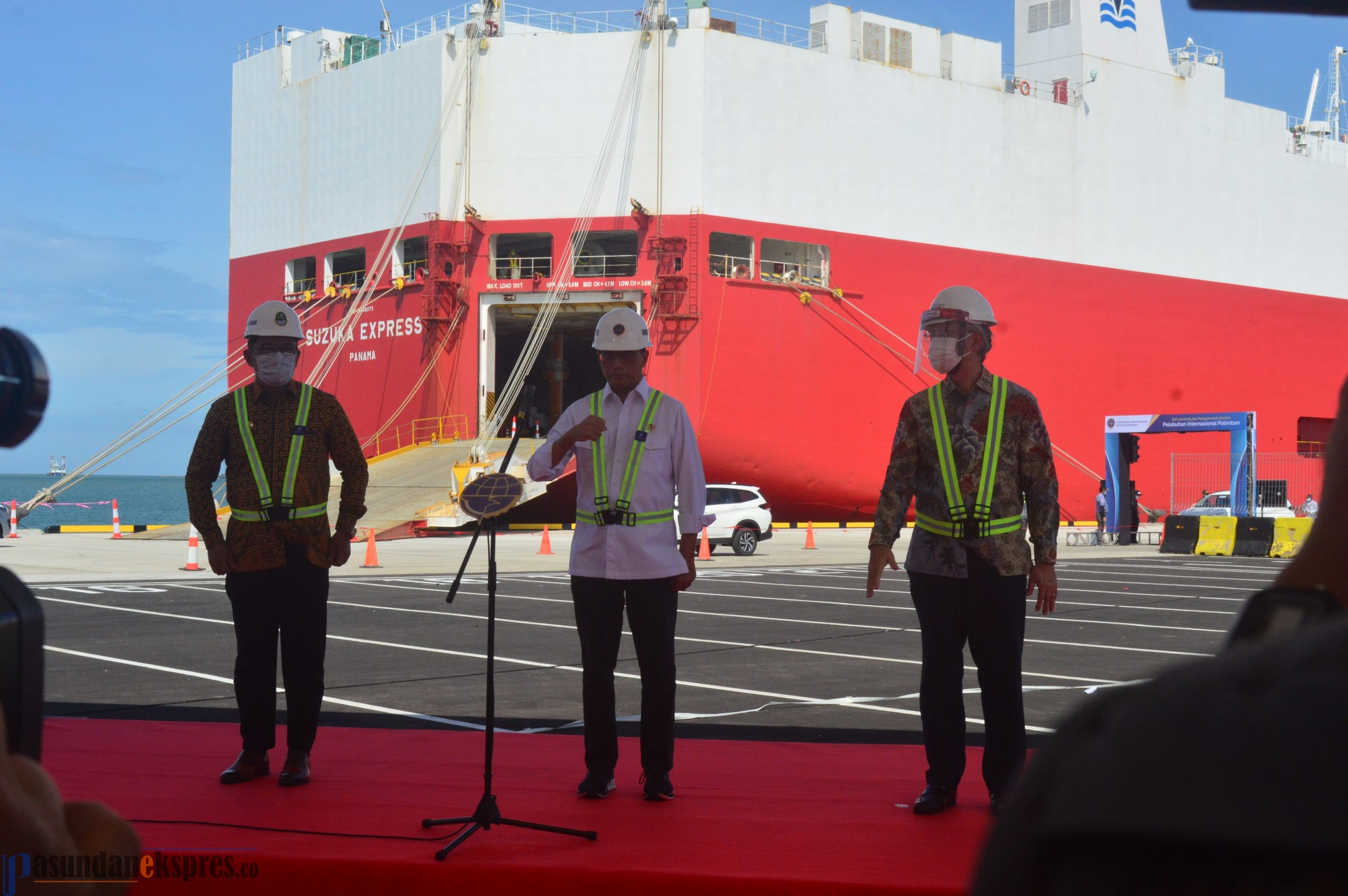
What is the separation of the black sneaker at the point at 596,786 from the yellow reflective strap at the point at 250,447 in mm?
1749

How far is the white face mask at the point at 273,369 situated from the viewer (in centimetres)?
556

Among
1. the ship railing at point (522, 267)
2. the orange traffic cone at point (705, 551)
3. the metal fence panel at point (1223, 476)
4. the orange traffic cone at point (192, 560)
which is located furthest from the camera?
the metal fence panel at point (1223, 476)

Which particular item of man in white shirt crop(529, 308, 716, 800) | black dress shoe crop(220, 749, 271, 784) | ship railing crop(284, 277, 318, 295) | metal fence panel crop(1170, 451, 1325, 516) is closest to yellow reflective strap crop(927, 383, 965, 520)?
man in white shirt crop(529, 308, 716, 800)

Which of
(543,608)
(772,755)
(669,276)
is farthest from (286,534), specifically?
(669,276)

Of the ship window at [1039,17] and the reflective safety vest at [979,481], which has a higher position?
the ship window at [1039,17]

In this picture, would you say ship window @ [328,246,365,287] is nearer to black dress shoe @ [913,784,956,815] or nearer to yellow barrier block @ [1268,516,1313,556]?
yellow barrier block @ [1268,516,1313,556]

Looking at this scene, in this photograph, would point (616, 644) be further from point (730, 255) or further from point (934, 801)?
point (730, 255)

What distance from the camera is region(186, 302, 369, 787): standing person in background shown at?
5.21 m

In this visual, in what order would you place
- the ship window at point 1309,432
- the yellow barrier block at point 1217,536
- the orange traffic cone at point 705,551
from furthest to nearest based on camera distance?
the ship window at point 1309,432 < the yellow barrier block at point 1217,536 < the orange traffic cone at point 705,551

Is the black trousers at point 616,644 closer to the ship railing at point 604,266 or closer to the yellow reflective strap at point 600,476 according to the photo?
the yellow reflective strap at point 600,476

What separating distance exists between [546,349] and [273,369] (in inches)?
→ 1192

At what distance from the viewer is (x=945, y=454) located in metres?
4.98

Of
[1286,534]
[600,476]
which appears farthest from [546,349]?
[600,476]

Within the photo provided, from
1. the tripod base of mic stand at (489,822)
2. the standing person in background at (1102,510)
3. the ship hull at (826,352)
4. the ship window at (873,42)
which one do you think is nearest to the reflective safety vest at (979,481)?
the tripod base of mic stand at (489,822)
